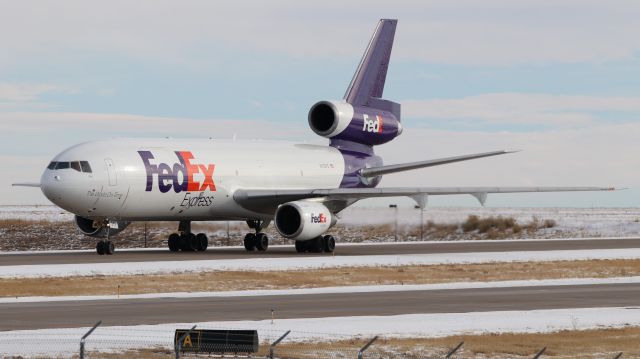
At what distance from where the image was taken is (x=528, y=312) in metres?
29.4

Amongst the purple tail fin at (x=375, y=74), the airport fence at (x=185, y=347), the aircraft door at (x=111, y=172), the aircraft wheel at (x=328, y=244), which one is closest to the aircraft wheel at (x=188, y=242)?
the aircraft wheel at (x=328, y=244)

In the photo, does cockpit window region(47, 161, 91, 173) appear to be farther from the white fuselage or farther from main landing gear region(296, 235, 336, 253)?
main landing gear region(296, 235, 336, 253)

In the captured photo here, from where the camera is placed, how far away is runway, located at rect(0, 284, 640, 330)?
27453mm

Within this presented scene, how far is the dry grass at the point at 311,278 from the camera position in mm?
35709

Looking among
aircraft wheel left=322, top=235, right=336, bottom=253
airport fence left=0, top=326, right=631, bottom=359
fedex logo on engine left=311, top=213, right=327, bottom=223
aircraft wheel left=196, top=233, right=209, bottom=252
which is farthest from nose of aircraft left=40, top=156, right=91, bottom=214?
airport fence left=0, top=326, right=631, bottom=359

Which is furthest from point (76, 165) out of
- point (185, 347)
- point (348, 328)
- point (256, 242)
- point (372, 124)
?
point (185, 347)

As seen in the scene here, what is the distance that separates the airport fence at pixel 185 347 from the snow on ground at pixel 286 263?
1525 centimetres

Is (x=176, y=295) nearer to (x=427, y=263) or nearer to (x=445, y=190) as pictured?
(x=427, y=263)

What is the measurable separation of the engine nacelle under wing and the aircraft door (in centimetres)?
713

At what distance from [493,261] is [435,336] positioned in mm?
22206

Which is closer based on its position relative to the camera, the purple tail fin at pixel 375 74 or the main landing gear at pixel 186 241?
the main landing gear at pixel 186 241

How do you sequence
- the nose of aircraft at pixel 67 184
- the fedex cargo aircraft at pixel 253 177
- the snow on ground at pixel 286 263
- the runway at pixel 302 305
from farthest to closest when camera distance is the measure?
the fedex cargo aircraft at pixel 253 177, the nose of aircraft at pixel 67 184, the snow on ground at pixel 286 263, the runway at pixel 302 305

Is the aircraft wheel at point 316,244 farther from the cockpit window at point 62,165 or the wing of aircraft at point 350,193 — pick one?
the cockpit window at point 62,165

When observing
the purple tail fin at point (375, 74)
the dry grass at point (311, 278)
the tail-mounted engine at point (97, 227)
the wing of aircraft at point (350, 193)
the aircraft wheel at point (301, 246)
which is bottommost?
the dry grass at point (311, 278)
